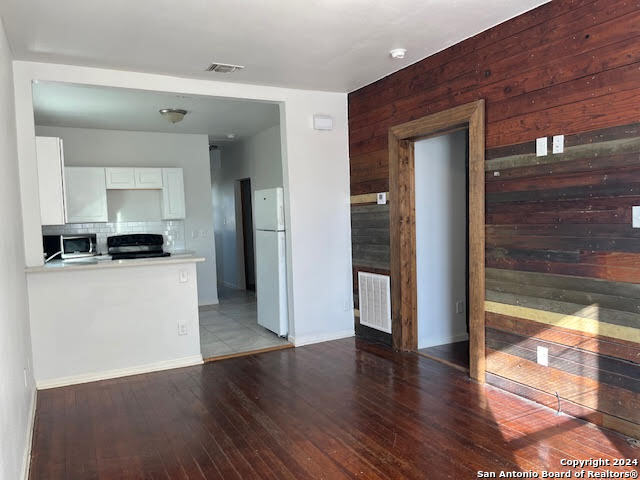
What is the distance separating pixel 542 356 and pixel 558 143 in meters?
1.37

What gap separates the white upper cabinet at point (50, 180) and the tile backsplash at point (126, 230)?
8.64ft

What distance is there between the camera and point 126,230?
265 inches

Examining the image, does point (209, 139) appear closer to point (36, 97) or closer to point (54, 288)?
point (36, 97)

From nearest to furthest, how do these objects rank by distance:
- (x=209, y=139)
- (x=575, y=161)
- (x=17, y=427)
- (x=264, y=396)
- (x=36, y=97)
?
(x=17, y=427) → (x=575, y=161) → (x=264, y=396) → (x=36, y=97) → (x=209, y=139)

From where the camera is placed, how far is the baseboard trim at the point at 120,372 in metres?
3.85

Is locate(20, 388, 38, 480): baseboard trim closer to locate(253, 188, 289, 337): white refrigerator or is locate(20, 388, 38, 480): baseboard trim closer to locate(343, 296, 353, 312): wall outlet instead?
locate(253, 188, 289, 337): white refrigerator

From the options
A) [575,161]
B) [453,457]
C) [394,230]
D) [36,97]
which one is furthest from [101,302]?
[575,161]

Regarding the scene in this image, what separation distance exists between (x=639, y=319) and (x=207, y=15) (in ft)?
10.1

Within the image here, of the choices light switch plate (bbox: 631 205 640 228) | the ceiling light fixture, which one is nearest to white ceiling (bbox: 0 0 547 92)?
the ceiling light fixture

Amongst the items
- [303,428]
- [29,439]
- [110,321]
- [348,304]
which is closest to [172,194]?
[110,321]

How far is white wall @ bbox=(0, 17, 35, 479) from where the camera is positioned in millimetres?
2145

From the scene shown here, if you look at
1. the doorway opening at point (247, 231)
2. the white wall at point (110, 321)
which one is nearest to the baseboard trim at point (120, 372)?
the white wall at point (110, 321)

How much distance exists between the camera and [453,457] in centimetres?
254

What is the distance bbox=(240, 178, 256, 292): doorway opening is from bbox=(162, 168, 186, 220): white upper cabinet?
1721 millimetres
